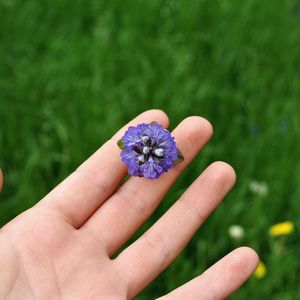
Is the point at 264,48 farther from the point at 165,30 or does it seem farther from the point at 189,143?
the point at 189,143

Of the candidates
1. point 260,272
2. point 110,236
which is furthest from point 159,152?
point 260,272

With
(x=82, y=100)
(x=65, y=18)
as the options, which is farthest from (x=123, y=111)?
(x=65, y=18)

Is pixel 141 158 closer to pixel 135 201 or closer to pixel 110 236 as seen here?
pixel 135 201

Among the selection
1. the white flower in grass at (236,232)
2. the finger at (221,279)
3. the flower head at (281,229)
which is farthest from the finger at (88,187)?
the flower head at (281,229)

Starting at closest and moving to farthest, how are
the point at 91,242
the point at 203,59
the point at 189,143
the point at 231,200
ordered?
the point at 91,242, the point at 189,143, the point at 231,200, the point at 203,59

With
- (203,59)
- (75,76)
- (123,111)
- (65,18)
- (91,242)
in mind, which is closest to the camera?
(91,242)
